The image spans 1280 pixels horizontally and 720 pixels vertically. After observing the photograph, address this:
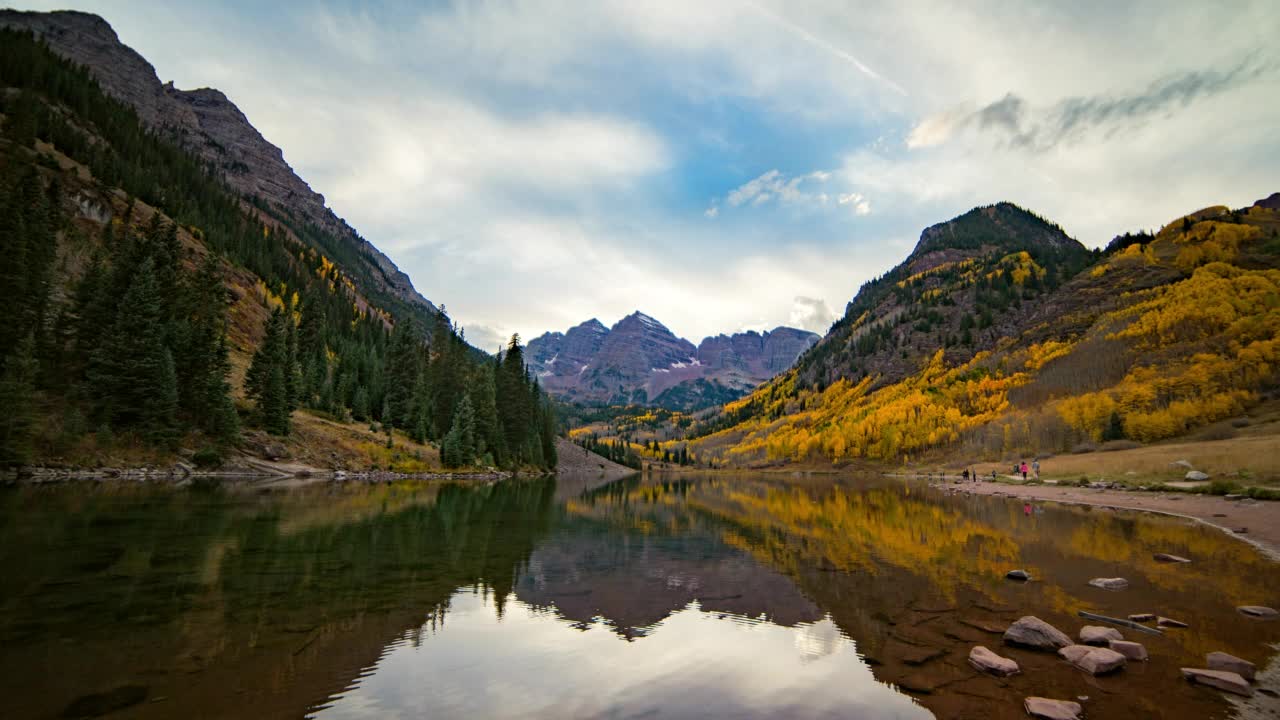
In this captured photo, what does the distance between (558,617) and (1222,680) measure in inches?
583

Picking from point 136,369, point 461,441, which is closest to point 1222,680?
point 136,369

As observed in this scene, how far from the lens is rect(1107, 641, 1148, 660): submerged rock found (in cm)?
1152

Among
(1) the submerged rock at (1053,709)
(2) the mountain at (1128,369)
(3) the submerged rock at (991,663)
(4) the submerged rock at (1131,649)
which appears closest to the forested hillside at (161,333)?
(3) the submerged rock at (991,663)

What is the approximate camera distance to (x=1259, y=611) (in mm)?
14461

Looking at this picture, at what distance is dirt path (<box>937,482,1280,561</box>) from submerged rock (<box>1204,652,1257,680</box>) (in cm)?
1755

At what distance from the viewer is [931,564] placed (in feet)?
76.5

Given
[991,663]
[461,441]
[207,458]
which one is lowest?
[991,663]

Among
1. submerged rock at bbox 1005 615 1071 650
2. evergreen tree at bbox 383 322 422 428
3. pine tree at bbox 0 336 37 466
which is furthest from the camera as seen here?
evergreen tree at bbox 383 322 422 428

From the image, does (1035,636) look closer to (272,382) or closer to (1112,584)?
(1112,584)

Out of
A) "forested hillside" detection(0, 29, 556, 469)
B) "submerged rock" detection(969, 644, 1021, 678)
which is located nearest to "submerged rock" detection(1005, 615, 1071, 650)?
"submerged rock" detection(969, 644, 1021, 678)

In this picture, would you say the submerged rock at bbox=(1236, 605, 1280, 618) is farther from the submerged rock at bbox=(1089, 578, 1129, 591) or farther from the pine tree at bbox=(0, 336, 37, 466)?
the pine tree at bbox=(0, 336, 37, 466)

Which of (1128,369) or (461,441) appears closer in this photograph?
(461,441)

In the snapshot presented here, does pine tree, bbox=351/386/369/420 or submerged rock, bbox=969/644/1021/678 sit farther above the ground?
pine tree, bbox=351/386/369/420

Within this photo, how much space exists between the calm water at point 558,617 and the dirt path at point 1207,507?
173 cm
